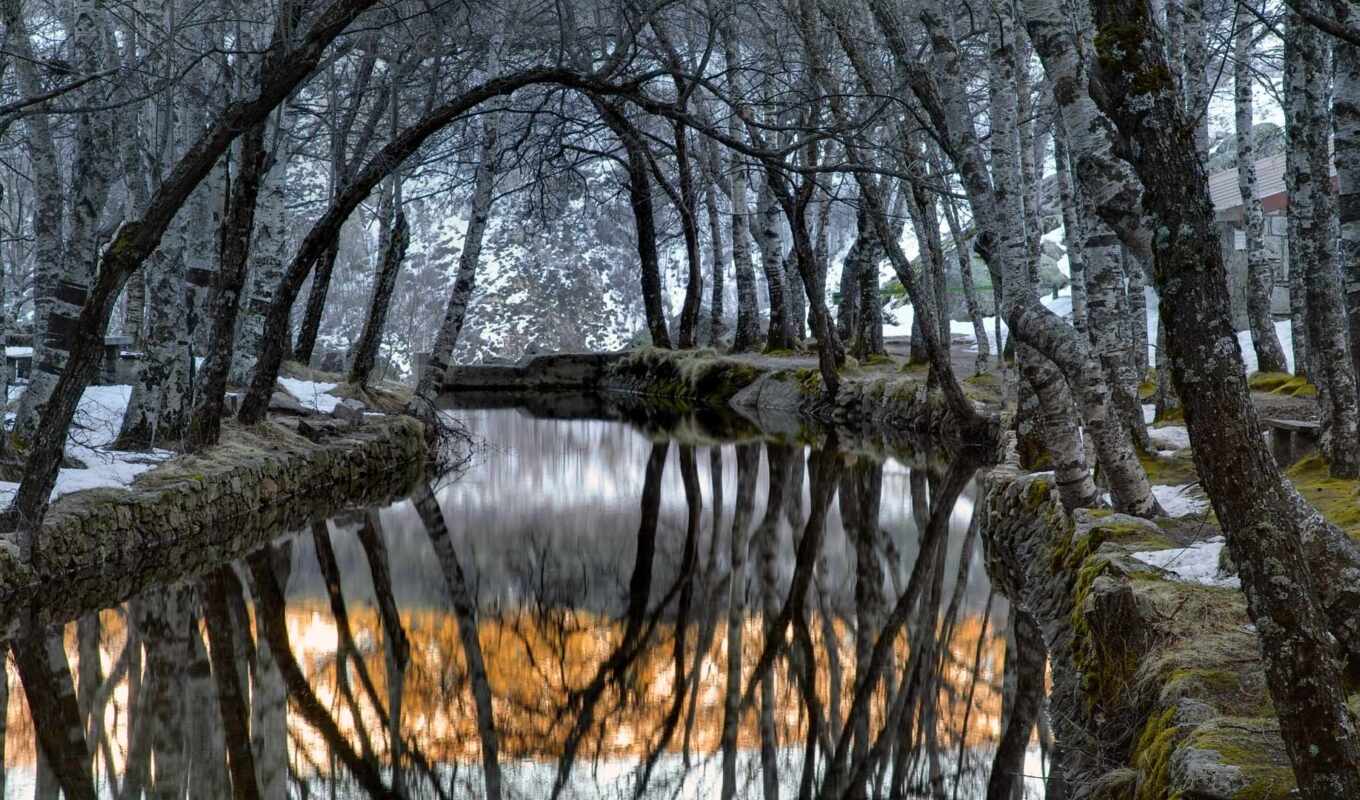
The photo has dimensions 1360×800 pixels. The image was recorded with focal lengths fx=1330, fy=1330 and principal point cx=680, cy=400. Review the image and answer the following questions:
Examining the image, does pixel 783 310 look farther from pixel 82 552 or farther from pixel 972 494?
pixel 82 552

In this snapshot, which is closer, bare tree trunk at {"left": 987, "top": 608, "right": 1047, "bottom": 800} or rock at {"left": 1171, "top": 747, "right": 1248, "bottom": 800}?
rock at {"left": 1171, "top": 747, "right": 1248, "bottom": 800}

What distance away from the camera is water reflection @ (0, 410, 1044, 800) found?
19.2ft

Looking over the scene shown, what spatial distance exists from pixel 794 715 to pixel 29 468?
4800 mm

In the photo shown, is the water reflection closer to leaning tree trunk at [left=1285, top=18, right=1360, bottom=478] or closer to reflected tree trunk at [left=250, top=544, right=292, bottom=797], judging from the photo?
reflected tree trunk at [left=250, top=544, right=292, bottom=797]

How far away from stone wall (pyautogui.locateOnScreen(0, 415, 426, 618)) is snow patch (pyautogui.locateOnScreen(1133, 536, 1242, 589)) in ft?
20.5

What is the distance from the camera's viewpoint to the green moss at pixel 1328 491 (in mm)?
6402

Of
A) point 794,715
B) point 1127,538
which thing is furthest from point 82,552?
point 1127,538

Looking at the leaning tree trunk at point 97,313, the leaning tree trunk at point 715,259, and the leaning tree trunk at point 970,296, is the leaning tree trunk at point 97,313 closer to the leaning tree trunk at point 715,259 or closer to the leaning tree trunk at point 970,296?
the leaning tree trunk at point 970,296

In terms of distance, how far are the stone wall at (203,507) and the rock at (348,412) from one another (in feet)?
0.46

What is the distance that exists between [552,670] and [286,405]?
→ 28.0 feet

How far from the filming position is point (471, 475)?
16.9 metres

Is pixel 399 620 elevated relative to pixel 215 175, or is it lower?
lower

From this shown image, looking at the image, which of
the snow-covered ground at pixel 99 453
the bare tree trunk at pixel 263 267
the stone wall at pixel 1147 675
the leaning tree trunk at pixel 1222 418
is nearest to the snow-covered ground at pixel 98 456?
the snow-covered ground at pixel 99 453

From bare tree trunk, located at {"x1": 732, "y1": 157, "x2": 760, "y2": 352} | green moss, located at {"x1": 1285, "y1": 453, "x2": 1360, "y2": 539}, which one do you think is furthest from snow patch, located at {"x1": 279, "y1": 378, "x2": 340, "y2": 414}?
green moss, located at {"x1": 1285, "y1": 453, "x2": 1360, "y2": 539}
